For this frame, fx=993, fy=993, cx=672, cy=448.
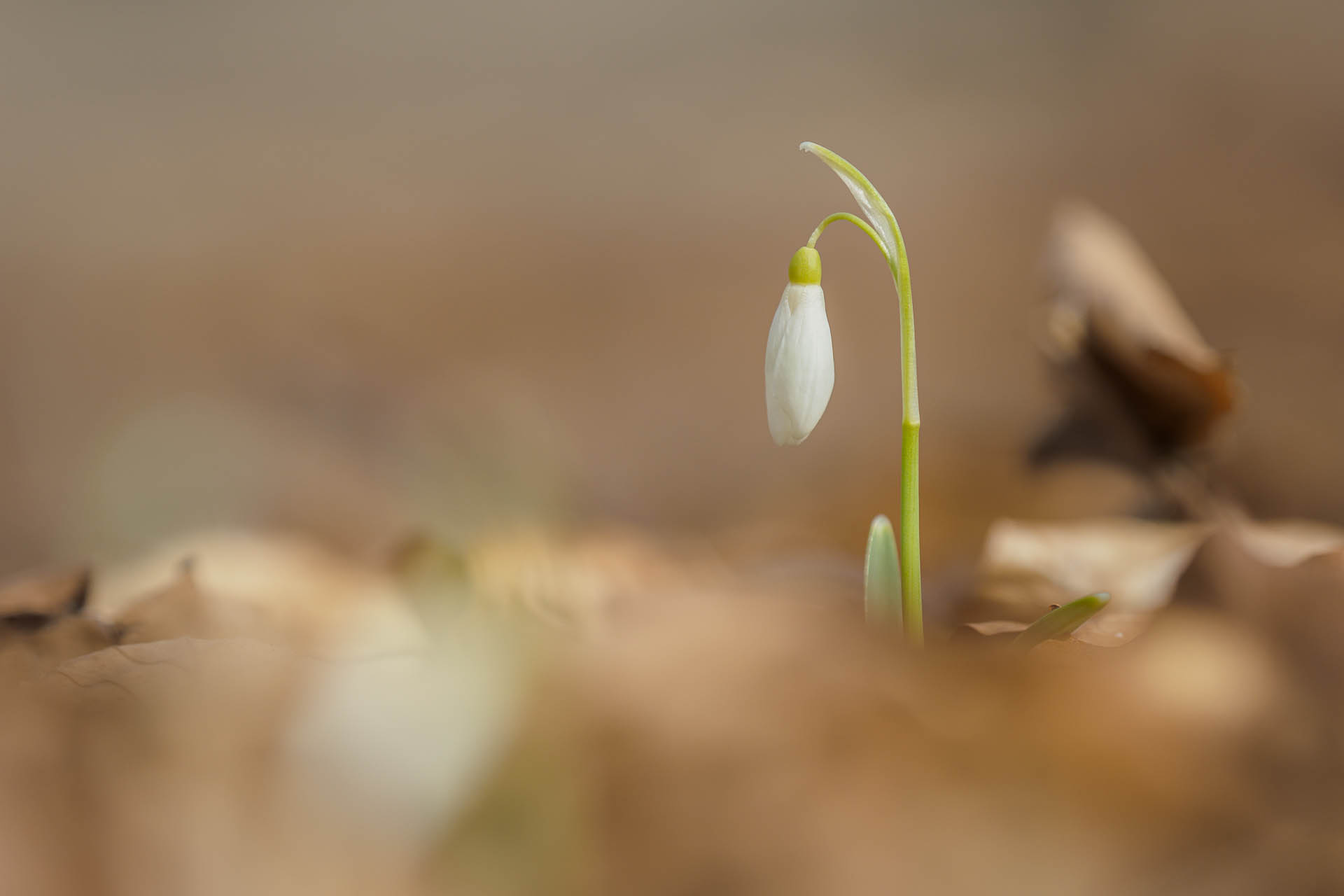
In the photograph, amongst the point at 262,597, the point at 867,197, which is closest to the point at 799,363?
the point at 867,197

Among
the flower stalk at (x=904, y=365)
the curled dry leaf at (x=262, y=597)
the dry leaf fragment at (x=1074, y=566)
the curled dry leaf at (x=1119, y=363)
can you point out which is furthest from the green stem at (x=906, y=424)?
the curled dry leaf at (x=1119, y=363)

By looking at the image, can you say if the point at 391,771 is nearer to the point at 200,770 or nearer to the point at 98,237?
the point at 200,770

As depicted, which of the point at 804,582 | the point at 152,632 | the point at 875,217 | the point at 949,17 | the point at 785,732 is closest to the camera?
the point at 785,732

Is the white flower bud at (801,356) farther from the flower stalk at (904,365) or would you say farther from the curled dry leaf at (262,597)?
the curled dry leaf at (262,597)

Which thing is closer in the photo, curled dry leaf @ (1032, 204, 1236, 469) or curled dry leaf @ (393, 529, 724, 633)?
curled dry leaf @ (393, 529, 724, 633)

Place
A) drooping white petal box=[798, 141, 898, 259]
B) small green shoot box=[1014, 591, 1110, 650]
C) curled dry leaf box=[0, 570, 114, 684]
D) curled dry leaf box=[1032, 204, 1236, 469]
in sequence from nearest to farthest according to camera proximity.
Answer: curled dry leaf box=[0, 570, 114, 684] < small green shoot box=[1014, 591, 1110, 650] < drooping white petal box=[798, 141, 898, 259] < curled dry leaf box=[1032, 204, 1236, 469]

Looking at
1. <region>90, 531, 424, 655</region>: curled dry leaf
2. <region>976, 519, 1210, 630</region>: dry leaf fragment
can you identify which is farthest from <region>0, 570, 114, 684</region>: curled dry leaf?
<region>976, 519, 1210, 630</region>: dry leaf fragment

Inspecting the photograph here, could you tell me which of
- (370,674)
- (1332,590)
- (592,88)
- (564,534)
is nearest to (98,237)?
(592,88)

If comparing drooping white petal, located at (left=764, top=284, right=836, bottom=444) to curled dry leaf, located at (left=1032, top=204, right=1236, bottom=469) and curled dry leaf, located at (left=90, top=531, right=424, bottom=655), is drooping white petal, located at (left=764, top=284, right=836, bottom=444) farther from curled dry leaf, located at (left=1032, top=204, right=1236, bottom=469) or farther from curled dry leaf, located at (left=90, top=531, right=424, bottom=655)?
curled dry leaf, located at (left=1032, top=204, right=1236, bottom=469)
